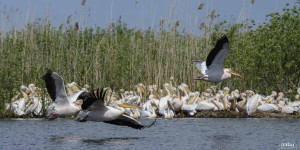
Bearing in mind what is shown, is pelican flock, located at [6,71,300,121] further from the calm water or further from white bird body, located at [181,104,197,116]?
the calm water

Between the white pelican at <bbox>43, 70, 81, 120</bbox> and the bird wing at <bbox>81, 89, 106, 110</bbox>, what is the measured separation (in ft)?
2.98

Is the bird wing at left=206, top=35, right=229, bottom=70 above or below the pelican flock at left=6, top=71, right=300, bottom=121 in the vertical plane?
above

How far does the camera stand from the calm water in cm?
1155

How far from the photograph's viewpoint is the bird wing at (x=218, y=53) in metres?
12.5

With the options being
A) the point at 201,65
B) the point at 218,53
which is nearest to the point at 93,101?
the point at 218,53

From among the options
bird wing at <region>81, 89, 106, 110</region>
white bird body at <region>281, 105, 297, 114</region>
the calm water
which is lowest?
the calm water

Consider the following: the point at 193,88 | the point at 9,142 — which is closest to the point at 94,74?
the point at 193,88

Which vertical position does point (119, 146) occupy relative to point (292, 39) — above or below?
below

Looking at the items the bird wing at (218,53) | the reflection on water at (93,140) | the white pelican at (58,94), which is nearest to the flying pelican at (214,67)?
the bird wing at (218,53)

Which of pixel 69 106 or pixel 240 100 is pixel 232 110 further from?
pixel 69 106

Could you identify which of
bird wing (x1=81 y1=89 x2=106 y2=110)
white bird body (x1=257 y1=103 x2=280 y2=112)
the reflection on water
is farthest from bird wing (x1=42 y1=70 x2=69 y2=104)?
white bird body (x1=257 y1=103 x2=280 y2=112)

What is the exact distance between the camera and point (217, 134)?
1336cm

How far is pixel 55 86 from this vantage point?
470 inches

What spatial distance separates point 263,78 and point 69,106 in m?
9.49
